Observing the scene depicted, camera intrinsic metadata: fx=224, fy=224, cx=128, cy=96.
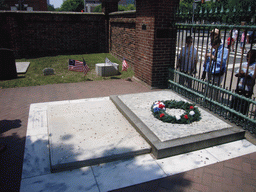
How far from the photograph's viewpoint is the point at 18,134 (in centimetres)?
480

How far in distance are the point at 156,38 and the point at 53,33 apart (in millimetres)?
9124

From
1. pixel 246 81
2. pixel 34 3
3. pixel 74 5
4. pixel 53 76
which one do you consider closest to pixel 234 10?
pixel 246 81

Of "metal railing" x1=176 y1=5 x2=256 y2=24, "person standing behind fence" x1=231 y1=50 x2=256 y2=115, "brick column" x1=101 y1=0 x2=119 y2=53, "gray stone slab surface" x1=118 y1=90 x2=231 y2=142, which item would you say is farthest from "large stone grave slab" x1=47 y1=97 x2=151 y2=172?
"brick column" x1=101 y1=0 x2=119 y2=53

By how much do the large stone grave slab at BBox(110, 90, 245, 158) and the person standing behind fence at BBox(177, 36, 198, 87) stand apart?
57.5 inches

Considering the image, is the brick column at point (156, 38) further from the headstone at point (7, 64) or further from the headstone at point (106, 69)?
the headstone at point (7, 64)

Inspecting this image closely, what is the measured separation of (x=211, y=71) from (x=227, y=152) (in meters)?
2.03

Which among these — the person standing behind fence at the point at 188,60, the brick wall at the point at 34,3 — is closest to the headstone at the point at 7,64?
the person standing behind fence at the point at 188,60

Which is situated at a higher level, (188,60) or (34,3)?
(34,3)

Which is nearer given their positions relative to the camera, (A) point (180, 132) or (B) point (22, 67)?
(A) point (180, 132)

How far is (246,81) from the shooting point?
4613 millimetres

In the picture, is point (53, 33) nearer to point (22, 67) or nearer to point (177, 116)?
point (22, 67)

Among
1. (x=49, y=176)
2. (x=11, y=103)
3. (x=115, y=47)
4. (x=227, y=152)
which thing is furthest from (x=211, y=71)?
(x=115, y=47)

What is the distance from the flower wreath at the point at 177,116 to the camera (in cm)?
476

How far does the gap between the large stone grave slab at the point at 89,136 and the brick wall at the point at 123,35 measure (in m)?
A: 5.19
